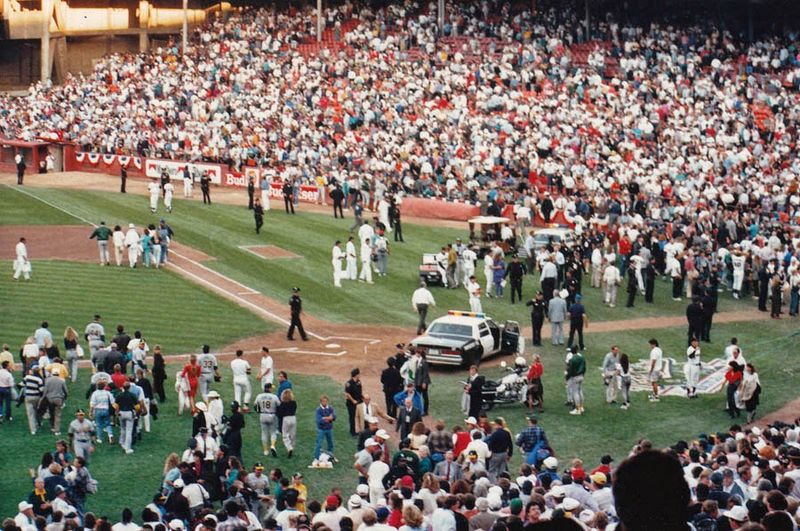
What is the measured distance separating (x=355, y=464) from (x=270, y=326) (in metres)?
14.3

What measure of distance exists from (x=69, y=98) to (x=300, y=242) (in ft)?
84.3

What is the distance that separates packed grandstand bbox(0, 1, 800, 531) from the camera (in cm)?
4741

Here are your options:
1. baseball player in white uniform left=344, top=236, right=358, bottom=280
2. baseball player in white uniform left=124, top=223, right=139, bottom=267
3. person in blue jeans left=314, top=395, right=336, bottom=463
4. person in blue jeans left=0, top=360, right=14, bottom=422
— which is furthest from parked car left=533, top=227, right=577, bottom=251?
person in blue jeans left=0, top=360, right=14, bottom=422

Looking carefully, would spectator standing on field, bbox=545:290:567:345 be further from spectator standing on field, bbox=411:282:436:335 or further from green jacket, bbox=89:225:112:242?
green jacket, bbox=89:225:112:242

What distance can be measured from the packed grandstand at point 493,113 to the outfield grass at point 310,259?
289cm

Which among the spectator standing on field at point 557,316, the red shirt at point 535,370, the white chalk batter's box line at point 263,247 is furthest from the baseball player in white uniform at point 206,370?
the white chalk batter's box line at point 263,247

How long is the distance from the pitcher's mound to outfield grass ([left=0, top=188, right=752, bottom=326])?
265 mm

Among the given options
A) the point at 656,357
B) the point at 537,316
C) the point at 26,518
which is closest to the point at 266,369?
the point at 656,357

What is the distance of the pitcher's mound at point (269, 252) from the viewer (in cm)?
4303

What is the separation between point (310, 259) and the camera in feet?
140

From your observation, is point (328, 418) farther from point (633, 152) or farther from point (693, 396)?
point (633, 152)

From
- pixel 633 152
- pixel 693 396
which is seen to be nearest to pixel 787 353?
pixel 693 396

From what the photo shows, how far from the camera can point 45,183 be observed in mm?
55719

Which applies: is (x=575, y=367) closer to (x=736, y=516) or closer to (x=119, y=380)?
(x=119, y=380)
